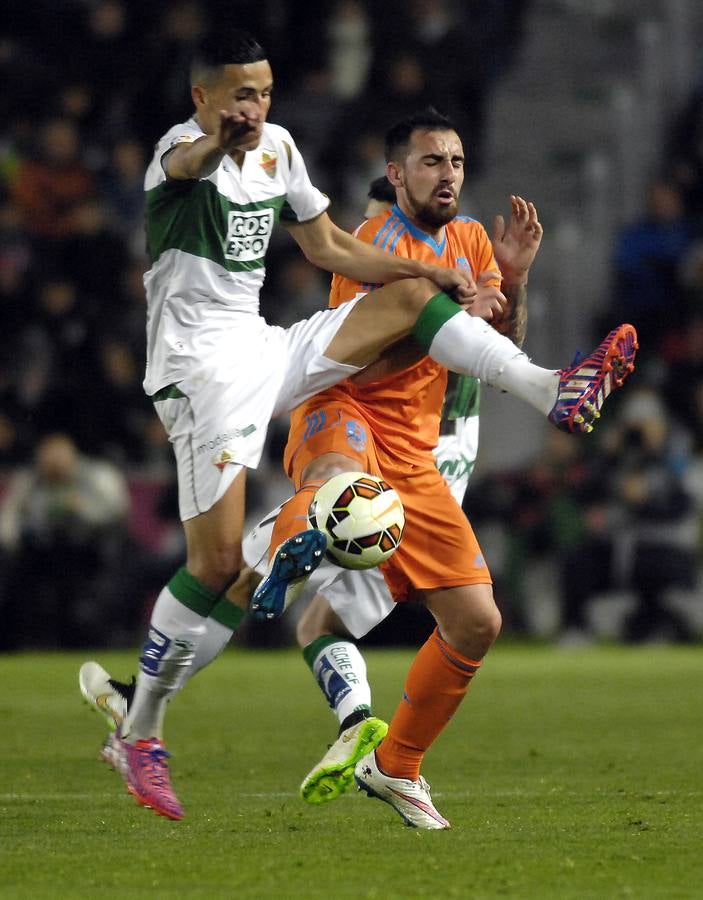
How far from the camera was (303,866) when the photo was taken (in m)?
4.38

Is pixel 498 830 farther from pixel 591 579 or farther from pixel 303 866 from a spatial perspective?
pixel 591 579

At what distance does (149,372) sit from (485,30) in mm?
11786

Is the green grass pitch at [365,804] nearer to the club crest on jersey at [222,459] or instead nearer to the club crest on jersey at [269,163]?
the club crest on jersey at [222,459]

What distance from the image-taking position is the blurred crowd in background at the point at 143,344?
41.1 feet

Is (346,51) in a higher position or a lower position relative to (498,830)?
higher

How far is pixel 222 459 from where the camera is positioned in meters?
5.50

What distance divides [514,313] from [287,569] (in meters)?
1.49

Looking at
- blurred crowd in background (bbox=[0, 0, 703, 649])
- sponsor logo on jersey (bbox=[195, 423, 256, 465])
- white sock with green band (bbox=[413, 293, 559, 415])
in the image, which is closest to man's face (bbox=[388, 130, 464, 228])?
white sock with green band (bbox=[413, 293, 559, 415])

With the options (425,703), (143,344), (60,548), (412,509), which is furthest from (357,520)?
(143,344)

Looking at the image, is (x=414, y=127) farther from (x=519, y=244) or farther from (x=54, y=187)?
(x=54, y=187)

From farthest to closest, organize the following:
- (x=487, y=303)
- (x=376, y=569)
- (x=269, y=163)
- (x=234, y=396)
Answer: (x=376, y=569) < (x=269, y=163) < (x=487, y=303) < (x=234, y=396)

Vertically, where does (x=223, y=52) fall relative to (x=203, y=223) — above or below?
above

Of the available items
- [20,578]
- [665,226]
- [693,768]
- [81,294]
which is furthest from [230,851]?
[665,226]

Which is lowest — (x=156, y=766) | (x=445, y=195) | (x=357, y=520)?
(x=156, y=766)
